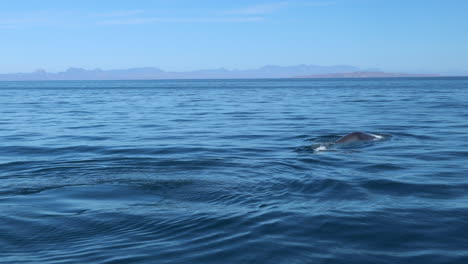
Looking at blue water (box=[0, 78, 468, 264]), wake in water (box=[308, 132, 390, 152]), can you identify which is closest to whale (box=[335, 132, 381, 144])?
wake in water (box=[308, 132, 390, 152])

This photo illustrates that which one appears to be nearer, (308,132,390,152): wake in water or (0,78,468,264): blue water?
(0,78,468,264): blue water

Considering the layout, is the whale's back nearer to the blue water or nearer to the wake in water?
the wake in water

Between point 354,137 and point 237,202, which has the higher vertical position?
point 354,137

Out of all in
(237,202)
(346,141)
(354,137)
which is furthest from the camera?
(354,137)

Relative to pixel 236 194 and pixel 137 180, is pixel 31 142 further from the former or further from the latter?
pixel 236 194

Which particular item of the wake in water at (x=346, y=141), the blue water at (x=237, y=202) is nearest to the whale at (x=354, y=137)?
the wake in water at (x=346, y=141)

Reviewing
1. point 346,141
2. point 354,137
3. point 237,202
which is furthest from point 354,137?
point 237,202

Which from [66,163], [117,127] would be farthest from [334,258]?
[117,127]

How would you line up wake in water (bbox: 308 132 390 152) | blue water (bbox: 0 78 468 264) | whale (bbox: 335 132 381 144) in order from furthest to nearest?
whale (bbox: 335 132 381 144)
wake in water (bbox: 308 132 390 152)
blue water (bbox: 0 78 468 264)

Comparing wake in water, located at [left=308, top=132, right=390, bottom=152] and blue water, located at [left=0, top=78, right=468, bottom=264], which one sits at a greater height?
wake in water, located at [left=308, top=132, right=390, bottom=152]

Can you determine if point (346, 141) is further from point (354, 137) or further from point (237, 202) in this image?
point (237, 202)

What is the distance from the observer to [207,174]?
11.9m

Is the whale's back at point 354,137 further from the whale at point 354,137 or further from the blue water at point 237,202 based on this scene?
the blue water at point 237,202

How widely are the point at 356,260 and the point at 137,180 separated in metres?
6.29
